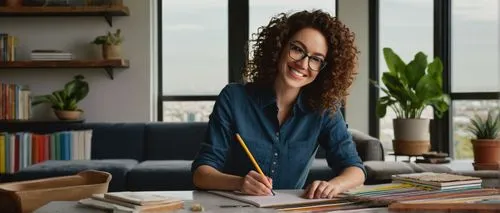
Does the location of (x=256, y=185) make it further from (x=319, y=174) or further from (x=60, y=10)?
(x=60, y=10)

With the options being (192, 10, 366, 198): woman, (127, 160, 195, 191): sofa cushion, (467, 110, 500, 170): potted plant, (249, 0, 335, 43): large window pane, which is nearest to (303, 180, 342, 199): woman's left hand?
(192, 10, 366, 198): woman

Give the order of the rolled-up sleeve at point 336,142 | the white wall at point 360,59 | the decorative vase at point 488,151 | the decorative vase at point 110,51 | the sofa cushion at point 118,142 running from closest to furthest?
the rolled-up sleeve at point 336,142 < the decorative vase at point 488,151 < the sofa cushion at point 118,142 < the decorative vase at point 110,51 < the white wall at point 360,59

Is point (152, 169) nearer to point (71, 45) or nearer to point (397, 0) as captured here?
point (71, 45)

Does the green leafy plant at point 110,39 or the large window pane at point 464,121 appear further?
the green leafy plant at point 110,39

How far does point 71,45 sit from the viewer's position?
562 cm

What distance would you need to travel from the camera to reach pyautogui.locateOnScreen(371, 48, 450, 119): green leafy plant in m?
4.79

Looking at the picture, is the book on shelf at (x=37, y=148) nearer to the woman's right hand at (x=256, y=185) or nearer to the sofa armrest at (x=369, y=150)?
the sofa armrest at (x=369, y=150)

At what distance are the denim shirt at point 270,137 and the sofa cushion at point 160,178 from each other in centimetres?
222

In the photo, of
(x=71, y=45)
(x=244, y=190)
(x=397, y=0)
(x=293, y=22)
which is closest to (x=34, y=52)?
(x=71, y=45)

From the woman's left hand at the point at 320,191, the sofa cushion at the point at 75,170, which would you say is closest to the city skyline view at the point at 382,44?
the sofa cushion at the point at 75,170

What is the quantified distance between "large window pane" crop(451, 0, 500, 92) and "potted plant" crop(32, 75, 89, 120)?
2.97 m

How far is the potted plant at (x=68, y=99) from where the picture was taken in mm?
5340

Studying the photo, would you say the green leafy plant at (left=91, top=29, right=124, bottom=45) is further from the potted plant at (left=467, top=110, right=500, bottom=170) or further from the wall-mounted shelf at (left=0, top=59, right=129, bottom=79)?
the potted plant at (left=467, top=110, right=500, bottom=170)

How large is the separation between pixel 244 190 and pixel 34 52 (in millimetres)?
4078
